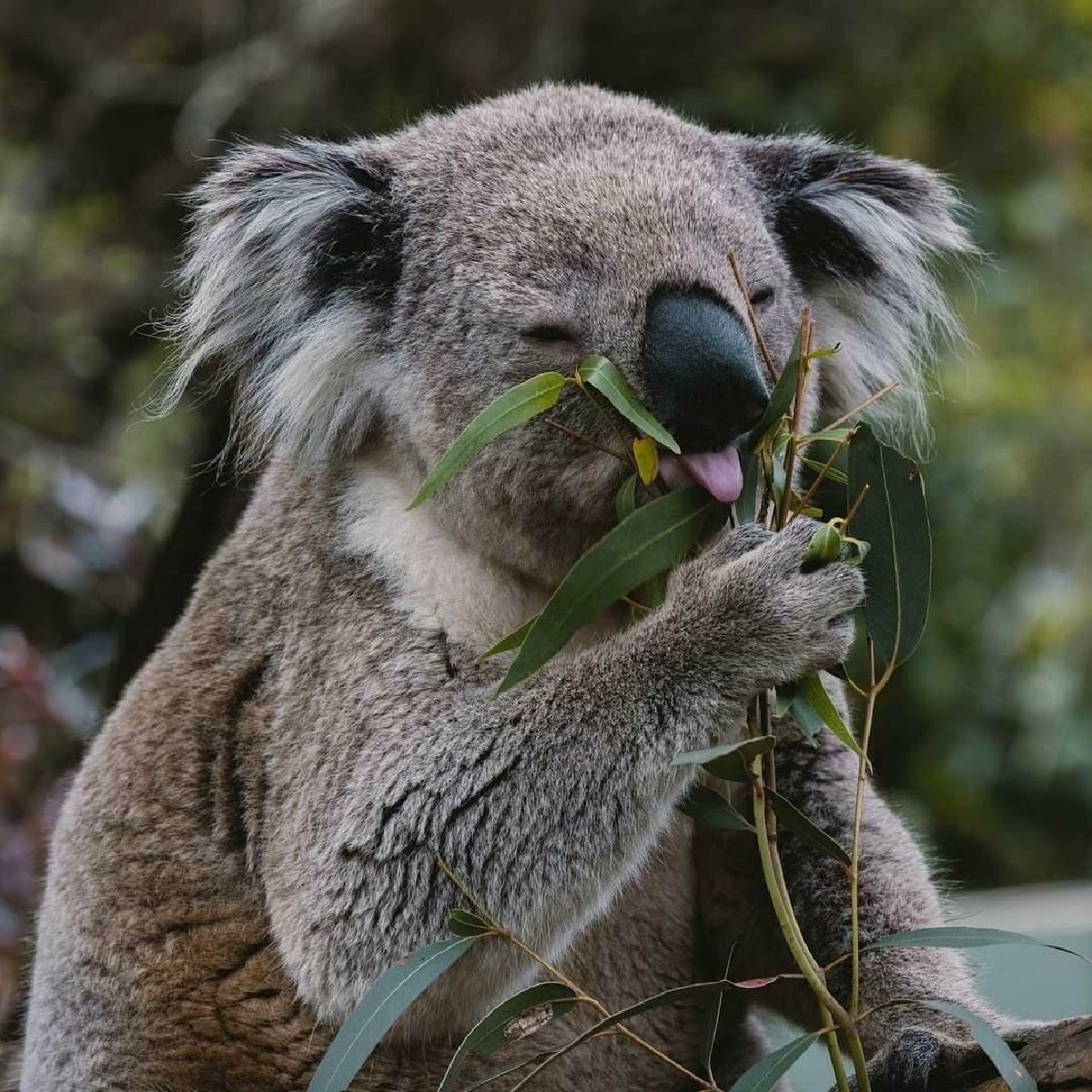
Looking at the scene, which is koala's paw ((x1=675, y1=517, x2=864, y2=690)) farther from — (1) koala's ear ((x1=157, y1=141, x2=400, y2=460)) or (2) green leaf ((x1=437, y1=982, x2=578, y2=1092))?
(1) koala's ear ((x1=157, y1=141, x2=400, y2=460))

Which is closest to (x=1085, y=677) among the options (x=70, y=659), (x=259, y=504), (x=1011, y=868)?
(x=1011, y=868)

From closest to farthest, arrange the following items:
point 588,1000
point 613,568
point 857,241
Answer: point 588,1000 < point 613,568 < point 857,241

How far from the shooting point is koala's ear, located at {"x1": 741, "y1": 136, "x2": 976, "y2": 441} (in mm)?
3230

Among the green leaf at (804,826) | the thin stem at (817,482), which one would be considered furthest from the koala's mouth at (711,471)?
the green leaf at (804,826)

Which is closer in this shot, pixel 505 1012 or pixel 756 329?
pixel 505 1012

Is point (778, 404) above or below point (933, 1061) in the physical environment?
above

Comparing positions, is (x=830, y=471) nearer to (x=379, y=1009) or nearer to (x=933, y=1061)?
(x=933, y=1061)

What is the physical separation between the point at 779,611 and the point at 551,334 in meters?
0.70

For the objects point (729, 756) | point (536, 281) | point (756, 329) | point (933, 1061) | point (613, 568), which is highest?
point (536, 281)

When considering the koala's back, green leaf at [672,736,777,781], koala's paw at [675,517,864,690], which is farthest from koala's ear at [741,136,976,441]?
green leaf at [672,736,777,781]

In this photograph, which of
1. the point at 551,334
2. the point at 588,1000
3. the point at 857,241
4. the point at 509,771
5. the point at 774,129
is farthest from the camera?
the point at 774,129

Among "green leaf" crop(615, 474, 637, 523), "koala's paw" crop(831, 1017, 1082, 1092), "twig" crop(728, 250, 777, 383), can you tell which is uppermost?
"twig" crop(728, 250, 777, 383)

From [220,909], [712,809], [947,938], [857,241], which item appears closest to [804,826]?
[712,809]

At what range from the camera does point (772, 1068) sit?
237 centimetres
